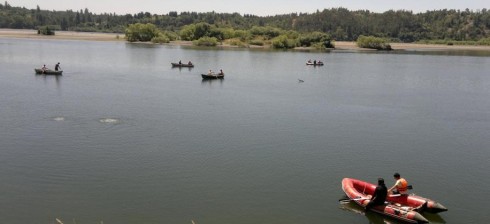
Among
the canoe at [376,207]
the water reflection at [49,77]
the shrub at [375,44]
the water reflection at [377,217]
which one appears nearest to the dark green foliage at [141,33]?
the shrub at [375,44]

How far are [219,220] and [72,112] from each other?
70.6 ft

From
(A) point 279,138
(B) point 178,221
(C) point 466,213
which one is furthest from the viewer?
(A) point 279,138

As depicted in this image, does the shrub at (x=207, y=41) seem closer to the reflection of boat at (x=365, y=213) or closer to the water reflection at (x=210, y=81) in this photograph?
the water reflection at (x=210, y=81)

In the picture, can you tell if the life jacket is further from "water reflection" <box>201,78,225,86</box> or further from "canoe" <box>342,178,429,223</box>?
"water reflection" <box>201,78,225,86</box>

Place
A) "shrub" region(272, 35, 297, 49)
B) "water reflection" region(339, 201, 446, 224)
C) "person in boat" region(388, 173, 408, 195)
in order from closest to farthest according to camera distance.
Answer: "water reflection" region(339, 201, 446, 224), "person in boat" region(388, 173, 408, 195), "shrub" region(272, 35, 297, 49)

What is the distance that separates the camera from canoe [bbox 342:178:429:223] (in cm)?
1912

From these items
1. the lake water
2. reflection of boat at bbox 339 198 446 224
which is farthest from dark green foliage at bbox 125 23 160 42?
reflection of boat at bbox 339 198 446 224

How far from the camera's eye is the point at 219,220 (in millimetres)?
18984

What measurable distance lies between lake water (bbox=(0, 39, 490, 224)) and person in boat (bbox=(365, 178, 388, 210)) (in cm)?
58

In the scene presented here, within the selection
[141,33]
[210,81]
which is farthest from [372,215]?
[141,33]

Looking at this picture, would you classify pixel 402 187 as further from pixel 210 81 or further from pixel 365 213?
pixel 210 81

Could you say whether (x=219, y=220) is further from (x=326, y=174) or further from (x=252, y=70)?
(x=252, y=70)

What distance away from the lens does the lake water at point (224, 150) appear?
20141 millimetres

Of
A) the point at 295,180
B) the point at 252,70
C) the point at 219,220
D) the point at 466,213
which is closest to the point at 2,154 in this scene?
the point at 219,220
